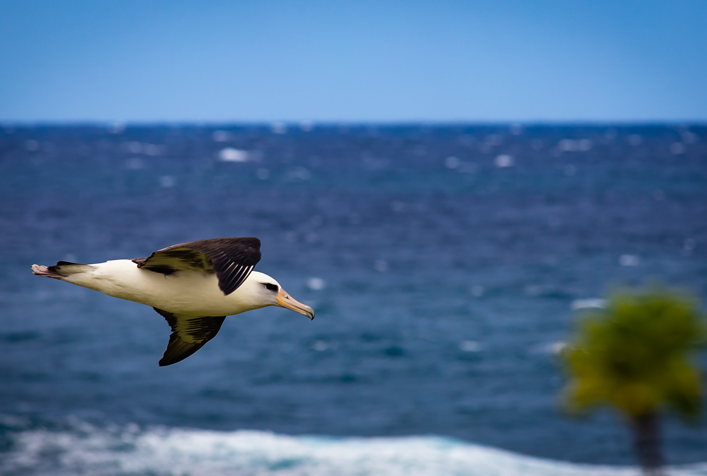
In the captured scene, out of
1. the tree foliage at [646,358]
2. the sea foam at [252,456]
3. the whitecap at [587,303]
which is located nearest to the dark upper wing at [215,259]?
the tree foliage at [646,358]

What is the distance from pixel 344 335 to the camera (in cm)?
4162

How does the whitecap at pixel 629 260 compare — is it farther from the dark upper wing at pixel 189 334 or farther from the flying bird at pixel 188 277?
the flying bird at pixel 188 277

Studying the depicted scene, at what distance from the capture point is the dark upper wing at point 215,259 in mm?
6852

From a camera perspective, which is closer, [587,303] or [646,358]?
[646,358]

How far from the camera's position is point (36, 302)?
45625 millimetres

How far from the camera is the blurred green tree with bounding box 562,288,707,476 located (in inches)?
425

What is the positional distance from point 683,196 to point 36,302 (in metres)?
64.0

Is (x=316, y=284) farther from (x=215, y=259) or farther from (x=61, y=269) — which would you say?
(x=215, y=259)

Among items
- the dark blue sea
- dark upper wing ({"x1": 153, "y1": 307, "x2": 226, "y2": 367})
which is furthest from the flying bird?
the dark blue sea

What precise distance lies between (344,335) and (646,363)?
31.1 meters

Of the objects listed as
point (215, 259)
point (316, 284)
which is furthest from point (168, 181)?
point (215, 259)

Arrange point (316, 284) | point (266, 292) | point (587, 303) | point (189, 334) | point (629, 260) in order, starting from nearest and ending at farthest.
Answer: point (266, 292)
point (189, 334)
point (587, 303)
point (316, 284)
point (629, 260)

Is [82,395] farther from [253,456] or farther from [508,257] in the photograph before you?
[508,257]

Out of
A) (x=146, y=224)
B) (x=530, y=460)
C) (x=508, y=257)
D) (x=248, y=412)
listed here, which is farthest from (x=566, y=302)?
(x=146, y=224)
